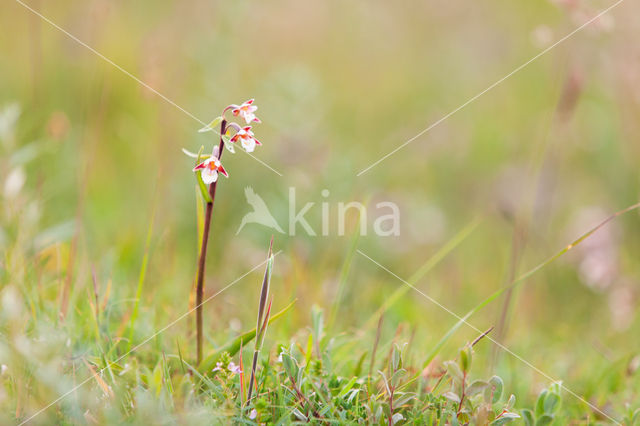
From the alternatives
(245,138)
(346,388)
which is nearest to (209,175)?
(245,138)

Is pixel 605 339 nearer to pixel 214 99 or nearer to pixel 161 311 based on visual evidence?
pixel 161 311

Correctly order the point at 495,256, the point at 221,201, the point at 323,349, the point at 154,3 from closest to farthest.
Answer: the point at 323,349 < the point at 221,201 < the point at 495,256 < the point at 154,3

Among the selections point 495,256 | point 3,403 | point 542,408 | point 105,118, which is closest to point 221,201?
point 105,118

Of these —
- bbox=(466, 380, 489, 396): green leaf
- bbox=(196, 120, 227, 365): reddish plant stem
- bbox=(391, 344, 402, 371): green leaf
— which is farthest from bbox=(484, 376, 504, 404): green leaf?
bbox=(196, 120, 227, 365): reddish plant stem

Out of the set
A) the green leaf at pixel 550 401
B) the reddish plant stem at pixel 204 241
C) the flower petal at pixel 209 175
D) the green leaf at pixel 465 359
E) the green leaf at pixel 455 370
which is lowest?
the green leaf at pixel 550 401

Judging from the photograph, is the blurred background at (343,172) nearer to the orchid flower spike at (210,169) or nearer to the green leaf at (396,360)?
the green leaf at (396,360)

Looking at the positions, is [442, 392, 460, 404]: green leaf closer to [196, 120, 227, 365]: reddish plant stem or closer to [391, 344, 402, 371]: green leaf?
[391, 344, 402, 371]: green leaf

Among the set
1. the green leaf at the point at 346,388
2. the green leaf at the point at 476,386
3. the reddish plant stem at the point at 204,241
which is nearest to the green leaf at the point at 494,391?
the green leaf at the point at 476,386

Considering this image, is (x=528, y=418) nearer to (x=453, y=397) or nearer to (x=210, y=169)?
(x=453, y=397)
